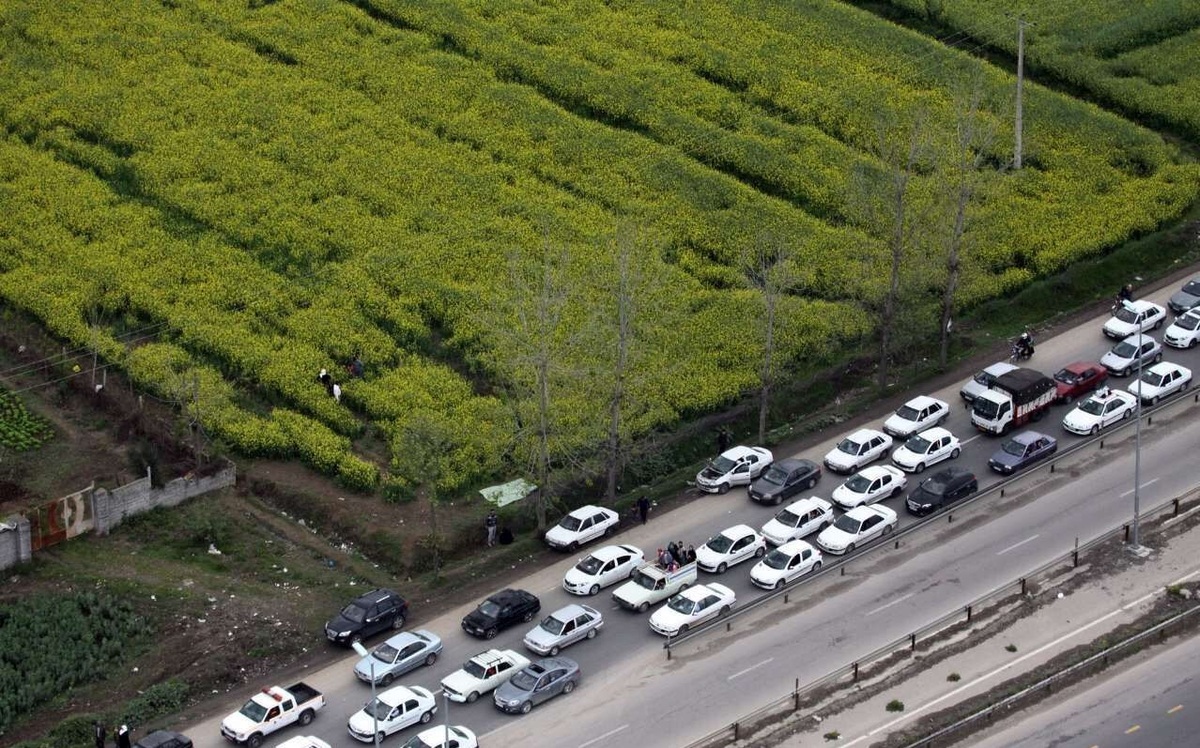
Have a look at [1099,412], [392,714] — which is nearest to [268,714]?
[392,714]

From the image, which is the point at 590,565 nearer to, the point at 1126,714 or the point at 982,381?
the point at 1126,714

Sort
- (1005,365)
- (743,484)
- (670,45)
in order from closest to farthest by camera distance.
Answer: (743,484), (1005,365), (670,45)

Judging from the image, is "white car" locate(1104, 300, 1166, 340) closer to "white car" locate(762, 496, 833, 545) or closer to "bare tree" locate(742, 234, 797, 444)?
"bare tree" locate(742, 234, 797, 444)

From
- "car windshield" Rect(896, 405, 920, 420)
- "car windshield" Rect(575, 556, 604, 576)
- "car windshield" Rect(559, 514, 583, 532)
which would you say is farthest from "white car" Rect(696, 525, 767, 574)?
"car windshield" Rect(896, 405, 920, 420)

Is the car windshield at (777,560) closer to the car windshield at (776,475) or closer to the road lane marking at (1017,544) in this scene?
the car windshield at (776,475)

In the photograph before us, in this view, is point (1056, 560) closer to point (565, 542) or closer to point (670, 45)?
point (565, 542)

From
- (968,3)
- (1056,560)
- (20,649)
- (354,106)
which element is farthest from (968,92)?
(20,649)

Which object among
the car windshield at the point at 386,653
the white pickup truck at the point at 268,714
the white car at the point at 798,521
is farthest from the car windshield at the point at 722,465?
the white pickup truck at the point at 268,714
